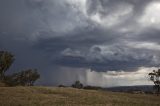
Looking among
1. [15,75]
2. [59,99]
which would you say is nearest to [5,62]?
[15,75]

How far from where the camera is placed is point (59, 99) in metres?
62.2

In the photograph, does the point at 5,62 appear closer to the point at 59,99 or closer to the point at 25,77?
the point at 25,77

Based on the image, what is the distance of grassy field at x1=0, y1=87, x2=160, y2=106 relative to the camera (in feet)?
182

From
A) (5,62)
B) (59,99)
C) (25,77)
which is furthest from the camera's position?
(25,77)

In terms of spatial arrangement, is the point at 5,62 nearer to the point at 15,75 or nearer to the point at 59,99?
the point at 15,75

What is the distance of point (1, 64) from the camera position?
132 m

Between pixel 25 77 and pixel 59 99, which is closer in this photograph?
pixel 59 99

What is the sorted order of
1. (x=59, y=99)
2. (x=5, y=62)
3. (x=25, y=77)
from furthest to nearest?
(x=25, y=77), (x=5, y=62), (x=59, y=99)

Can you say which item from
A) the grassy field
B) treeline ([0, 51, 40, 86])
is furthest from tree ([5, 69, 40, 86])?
the grassy field

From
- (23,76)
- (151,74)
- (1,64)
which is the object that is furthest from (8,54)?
(151,74)

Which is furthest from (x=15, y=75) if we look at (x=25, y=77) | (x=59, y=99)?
(x=59, y=99)

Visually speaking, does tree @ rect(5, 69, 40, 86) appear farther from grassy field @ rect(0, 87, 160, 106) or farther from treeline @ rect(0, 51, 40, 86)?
grassy field @ rect(0, 87, 160, 106)

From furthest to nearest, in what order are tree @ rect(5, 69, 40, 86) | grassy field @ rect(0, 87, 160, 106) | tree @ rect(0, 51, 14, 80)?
tree @ rect(5, 69, 40, 86)
tree @ rect(0, 51, 14, 80)
grassy field @ rect(0, 87, 160, 106)

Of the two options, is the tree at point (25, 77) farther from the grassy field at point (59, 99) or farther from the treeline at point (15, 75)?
the grassy field at point (59, 99)
